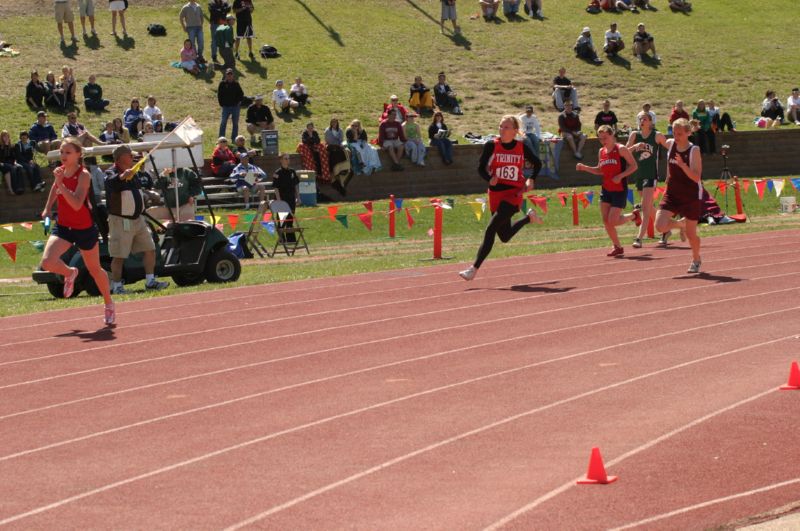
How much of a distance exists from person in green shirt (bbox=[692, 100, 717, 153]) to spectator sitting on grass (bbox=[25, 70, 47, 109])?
52.5 ft

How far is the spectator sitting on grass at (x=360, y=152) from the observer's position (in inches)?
1233

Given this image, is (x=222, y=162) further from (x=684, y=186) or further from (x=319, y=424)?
(x=319, y=424)

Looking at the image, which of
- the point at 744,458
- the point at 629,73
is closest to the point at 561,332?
the point at 744,458

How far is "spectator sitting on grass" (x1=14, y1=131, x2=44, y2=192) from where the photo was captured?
90.7ft

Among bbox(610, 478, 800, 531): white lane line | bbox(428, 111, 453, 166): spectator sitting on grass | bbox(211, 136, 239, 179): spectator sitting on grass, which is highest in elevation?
bbox(428, 111, 453, 166): spectator sitting on grass

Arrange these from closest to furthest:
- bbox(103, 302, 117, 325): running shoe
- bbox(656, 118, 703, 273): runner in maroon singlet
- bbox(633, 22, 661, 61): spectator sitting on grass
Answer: bbox(103, 302, 117, 325): running shoe → bbox(656, 118, 703, 273): runner in maroon singlet → bbox(633, 22, 661, 61): spectator sitting on grass

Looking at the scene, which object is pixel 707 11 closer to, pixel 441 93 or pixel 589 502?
pixel 441 93

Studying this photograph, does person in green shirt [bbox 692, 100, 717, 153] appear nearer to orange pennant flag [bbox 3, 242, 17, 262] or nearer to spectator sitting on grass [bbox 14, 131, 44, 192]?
spectator sitting on grass [bbox 14, 131, 44, 192]

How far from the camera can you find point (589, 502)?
6754 mm

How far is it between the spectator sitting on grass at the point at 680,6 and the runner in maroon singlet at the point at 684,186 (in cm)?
3559

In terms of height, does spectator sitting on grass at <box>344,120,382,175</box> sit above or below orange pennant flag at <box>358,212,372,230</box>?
above

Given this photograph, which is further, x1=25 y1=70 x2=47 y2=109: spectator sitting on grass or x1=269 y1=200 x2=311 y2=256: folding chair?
x1=25 y1=70 x2=47 y2=109: spectator sitting on grass

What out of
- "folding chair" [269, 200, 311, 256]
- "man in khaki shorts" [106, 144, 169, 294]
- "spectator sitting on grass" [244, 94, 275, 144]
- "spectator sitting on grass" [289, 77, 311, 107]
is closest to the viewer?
"man in khaki shorts" [106, 144, 169, 294]

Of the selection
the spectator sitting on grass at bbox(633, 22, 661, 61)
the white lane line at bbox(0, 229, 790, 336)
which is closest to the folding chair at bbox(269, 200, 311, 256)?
the white lane line at bbox(0, 229, 790, 336)
